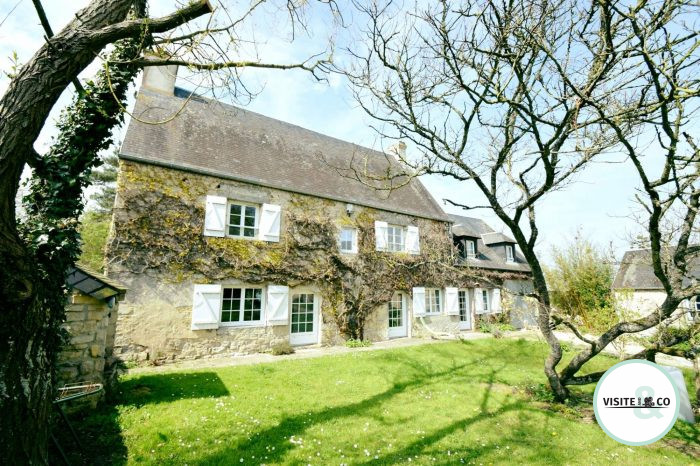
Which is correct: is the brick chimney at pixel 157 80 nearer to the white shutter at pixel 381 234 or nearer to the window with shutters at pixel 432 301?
the white shutter at pixel 381 234

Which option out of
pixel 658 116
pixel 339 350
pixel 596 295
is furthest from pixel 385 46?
pixel 596 295

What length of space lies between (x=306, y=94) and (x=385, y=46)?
1.48m

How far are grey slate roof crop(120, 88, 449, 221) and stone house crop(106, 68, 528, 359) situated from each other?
0.05 meters

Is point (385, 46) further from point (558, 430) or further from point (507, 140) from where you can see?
point (558, 430)

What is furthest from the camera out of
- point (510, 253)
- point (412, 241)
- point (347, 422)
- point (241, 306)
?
point (510, 253)

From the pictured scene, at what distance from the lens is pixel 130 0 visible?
278 centimetres

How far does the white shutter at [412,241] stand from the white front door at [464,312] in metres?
3.63

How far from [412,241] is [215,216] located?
24.1ft

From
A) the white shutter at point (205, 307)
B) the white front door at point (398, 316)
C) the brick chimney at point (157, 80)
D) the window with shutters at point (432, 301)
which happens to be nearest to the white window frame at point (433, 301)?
the window with shutters at point (432, 301)

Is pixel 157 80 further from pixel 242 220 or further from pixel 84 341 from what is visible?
pixel 84 341

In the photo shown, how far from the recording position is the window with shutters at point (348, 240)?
11.1 meters

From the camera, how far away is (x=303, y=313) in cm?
1005

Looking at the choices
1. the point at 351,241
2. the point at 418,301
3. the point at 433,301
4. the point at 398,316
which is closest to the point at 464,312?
the point at 433,301

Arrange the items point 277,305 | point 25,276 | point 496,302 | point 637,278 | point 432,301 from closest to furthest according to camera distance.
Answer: point 25,276 → point 277,305 → point 432,301 → point 496,302 → point 637,278
